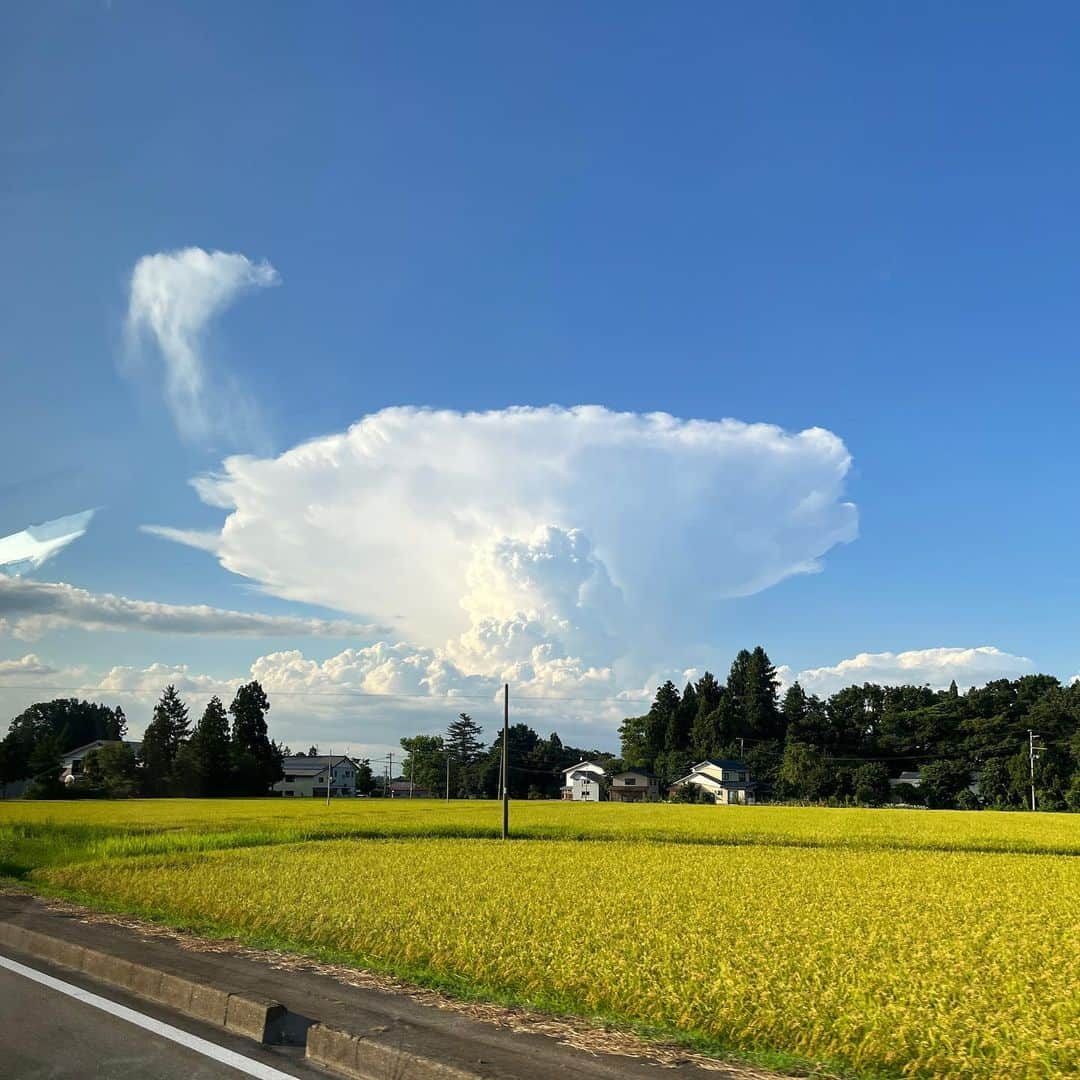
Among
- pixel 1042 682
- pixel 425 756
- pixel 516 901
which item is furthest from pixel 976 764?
pixel 516 901

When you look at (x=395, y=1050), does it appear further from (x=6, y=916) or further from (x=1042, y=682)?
(x=1042, y=682)

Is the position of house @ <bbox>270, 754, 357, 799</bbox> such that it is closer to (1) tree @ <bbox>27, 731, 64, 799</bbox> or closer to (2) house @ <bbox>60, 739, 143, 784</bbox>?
(2) house @ <bbox>60, 739, 143, 784</bbox>

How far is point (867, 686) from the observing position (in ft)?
372

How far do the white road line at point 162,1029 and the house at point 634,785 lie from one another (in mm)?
102443

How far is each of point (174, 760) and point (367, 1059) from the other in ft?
273

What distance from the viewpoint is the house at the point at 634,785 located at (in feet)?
349

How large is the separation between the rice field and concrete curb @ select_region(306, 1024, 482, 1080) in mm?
1654

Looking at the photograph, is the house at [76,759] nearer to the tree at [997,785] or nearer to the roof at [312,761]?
the roof at [312,761]

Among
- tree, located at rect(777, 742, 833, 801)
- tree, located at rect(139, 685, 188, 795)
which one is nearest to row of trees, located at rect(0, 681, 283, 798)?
tree, located at rect(139, 685, 188, 795)

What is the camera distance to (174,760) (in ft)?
265

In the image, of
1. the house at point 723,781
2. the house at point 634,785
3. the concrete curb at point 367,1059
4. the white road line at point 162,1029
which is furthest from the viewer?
the house at point 634,785

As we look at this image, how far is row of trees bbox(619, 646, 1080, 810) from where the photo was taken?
8075cm

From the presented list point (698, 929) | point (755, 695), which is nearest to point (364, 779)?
point (755, 695)

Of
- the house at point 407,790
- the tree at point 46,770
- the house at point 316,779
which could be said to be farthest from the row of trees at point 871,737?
the tree at point 46,770
